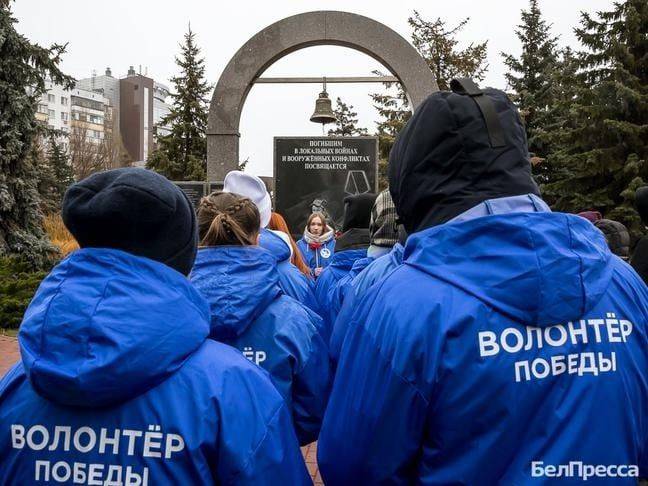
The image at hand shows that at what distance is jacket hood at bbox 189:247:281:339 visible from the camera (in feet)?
8.19

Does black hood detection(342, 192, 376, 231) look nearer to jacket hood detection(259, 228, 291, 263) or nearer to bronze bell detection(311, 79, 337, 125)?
jacket hood detection(259, 228, 291, 263)

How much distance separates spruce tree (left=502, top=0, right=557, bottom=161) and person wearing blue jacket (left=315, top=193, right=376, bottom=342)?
69.1 ft

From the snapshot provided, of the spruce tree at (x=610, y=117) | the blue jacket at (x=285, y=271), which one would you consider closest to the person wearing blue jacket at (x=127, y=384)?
the blue jacket at (x=285, y=271)

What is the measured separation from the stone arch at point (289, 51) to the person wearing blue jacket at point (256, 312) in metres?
6.95

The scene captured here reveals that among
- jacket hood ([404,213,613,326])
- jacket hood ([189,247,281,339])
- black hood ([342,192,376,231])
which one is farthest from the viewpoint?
black hood ([342,192,376,231])

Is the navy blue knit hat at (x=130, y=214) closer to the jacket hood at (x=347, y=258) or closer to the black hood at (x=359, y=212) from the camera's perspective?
the jacket hood at (x=347, y=258)

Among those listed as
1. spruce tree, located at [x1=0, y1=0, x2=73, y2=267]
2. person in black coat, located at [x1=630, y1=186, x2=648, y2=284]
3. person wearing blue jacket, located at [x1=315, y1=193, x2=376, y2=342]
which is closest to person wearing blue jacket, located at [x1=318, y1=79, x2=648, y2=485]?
person in black coat, located at [x1=630, y1=186, x2=648, y2=284]

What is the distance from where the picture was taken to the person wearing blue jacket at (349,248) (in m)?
4.60

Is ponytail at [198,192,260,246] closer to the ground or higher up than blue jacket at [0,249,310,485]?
higher up

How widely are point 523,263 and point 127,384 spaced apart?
0.93 metres

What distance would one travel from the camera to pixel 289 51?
9.70 meters

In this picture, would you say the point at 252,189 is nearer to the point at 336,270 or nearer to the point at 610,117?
the point at 336,270

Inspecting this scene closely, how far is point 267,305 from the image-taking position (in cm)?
268

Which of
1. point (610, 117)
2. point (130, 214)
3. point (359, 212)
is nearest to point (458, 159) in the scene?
point (130, 214)
